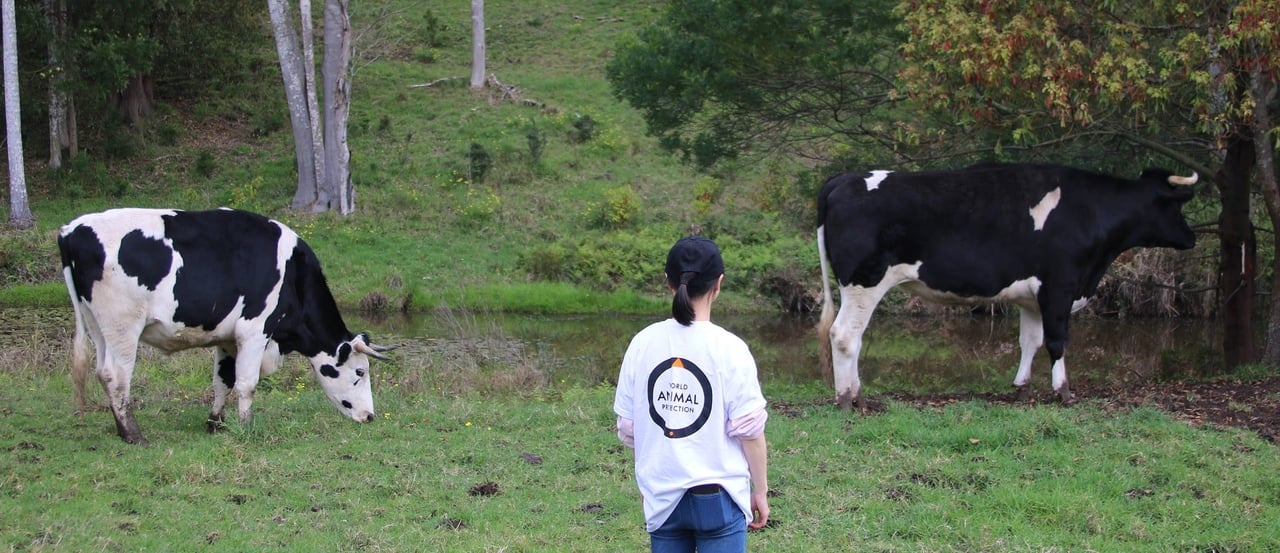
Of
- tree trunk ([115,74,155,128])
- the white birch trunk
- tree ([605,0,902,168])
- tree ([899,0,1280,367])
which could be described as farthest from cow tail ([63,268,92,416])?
tree trunk ([115,74,155,128])

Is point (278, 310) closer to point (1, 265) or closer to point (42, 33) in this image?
point (1, 265)

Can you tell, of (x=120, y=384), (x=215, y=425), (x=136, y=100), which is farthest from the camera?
(x=136, y=100)

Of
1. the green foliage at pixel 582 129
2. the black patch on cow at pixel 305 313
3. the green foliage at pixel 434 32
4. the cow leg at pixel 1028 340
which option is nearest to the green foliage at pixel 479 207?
the green foliage at pixel 582 129

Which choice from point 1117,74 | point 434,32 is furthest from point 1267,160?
point 434,32

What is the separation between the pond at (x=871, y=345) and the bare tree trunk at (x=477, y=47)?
1511 centimetres

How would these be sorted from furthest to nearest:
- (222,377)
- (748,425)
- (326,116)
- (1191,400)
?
(326,116), (222,377), (1191,400), (748,425)

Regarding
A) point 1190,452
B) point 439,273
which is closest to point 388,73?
point 439,273

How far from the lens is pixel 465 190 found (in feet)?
93.8

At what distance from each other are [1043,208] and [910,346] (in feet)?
24.5

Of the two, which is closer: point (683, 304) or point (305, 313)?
point (683, 304)

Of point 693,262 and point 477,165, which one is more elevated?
point 477,165

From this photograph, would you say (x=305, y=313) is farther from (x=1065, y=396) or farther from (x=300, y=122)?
(x=300, y=122)

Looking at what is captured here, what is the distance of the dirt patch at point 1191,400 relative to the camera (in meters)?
9.05

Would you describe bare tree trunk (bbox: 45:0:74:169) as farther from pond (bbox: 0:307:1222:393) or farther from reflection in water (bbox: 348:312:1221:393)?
reflection in water (bbox: 348:312:1221:393)
